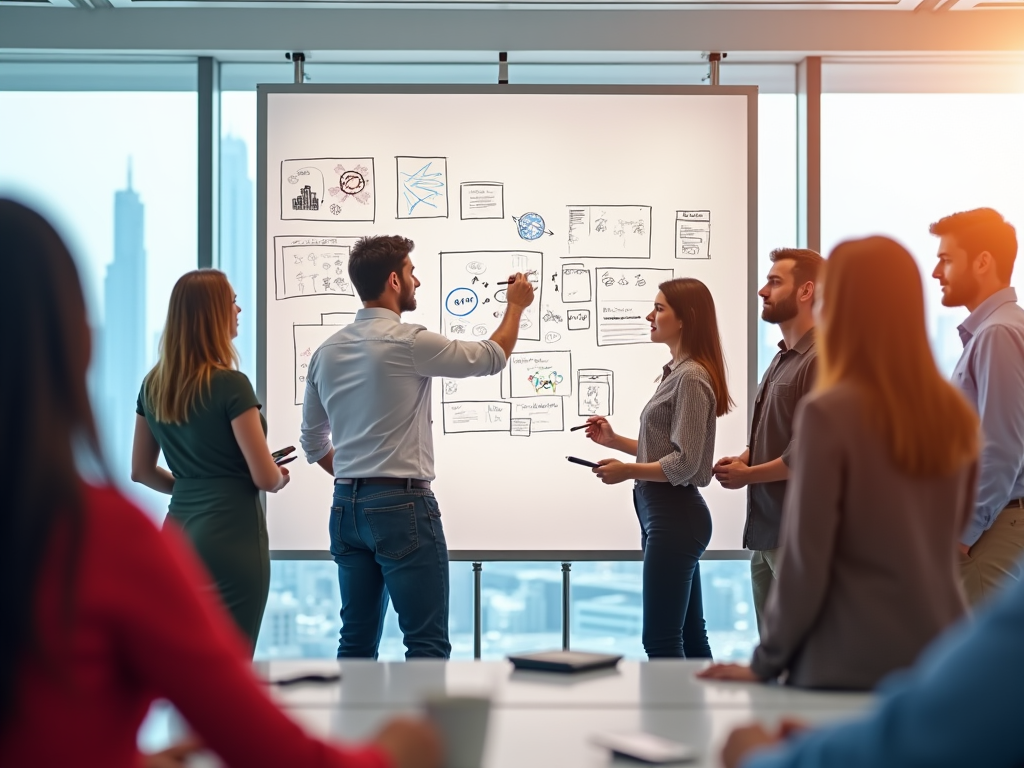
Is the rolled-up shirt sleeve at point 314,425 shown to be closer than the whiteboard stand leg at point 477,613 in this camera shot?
Yes

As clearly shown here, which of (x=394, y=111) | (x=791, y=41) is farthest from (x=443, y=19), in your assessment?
(x=791, y=41)

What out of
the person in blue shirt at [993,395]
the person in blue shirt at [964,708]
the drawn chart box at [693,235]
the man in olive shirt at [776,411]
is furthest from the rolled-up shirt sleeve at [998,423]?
the person in blue shirt at [964,708]

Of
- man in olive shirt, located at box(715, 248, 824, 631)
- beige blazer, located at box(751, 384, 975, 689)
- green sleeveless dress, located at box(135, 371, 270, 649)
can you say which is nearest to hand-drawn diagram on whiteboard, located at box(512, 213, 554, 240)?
man in olive shirt, located at box(715, 248, 824, 631)

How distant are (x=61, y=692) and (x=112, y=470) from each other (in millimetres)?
168

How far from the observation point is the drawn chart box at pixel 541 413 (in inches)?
162

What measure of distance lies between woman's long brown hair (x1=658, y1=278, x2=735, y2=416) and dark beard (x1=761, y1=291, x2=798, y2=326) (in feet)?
0.65

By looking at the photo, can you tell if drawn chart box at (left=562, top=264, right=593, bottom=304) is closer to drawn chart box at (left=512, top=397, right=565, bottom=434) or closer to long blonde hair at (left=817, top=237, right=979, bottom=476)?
drawn chart box at (left=512, top=397, right=565, bottom=434)

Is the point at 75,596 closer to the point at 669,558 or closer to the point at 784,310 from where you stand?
the point at 669,558

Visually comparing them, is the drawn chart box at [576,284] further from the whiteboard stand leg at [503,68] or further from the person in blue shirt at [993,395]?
the person in blue shirt at [993,395]

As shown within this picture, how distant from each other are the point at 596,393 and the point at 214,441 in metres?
A: 1.80

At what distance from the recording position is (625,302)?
13.6ft

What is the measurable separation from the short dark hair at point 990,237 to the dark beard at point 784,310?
0.55 meters

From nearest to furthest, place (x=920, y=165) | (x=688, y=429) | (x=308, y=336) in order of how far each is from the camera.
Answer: (x=688, y=429)
(x=308, y=336)
(x=920, y=165)

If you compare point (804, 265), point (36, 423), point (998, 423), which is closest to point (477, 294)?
point (804, 265)
